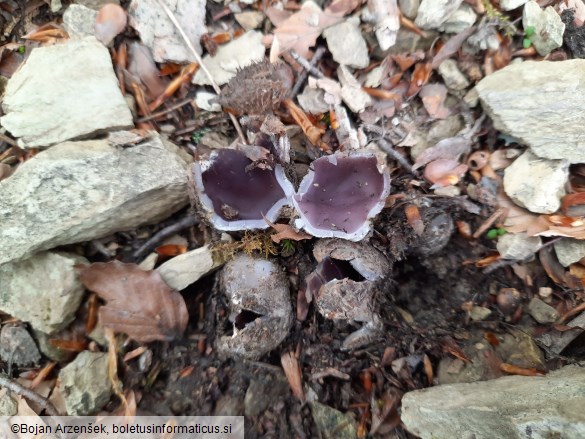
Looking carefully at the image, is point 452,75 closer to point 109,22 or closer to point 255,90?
point 255,90

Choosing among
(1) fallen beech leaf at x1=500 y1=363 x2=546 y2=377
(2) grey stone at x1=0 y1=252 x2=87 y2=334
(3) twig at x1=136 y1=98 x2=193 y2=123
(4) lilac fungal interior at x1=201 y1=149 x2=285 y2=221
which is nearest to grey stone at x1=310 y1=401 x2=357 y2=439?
(1) fallen beech leaf at x1=500 y1=363 x2=546 y2=377

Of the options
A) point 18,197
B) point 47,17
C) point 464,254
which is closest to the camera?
point 18,197

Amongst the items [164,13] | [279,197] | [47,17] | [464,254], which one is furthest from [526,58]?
[47,17]

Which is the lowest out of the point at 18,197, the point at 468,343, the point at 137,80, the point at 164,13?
the point at 468,343

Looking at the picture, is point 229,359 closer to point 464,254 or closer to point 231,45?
point 464,254

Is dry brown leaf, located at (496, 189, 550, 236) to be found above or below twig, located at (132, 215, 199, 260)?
below

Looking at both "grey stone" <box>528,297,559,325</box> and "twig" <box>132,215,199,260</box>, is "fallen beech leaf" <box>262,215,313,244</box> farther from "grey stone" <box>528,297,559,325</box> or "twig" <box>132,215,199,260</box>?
"grey stone" <box>528,297,559,325</box>

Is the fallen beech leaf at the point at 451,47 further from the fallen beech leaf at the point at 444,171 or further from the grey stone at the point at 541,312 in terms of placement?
the grey stone at the point at 541,312
